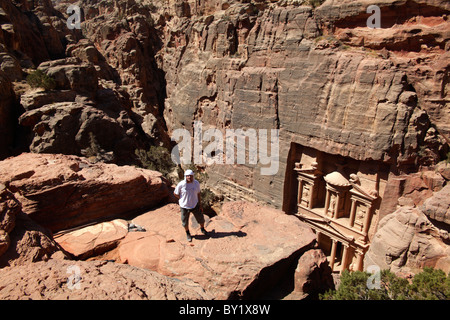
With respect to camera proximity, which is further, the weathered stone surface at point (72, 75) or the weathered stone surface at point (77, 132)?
the weathered stone surface at point (72, 75)

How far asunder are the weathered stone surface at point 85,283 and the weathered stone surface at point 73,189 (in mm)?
2532

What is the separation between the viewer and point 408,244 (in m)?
10.1

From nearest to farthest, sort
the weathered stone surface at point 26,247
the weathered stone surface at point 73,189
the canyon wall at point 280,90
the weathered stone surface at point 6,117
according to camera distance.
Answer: the weathered stone surface at point 26,247 < the weathered stone surface at point 73,189 < the canyon wall at point 280,90 < the weathered stone surface at point 6,117

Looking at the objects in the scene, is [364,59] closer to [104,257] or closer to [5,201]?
[104,257]

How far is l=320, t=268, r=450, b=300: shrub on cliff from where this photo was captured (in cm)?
591

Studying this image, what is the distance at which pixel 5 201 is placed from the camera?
188 inches

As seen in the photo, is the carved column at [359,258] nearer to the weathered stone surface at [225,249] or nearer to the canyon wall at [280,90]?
the canyon wall at [280,90]

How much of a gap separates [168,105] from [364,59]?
52.3 feet

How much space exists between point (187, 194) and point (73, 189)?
283 centimetres

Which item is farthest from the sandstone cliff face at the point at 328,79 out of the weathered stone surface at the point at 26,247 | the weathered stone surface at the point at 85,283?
the weathered stone surface at the point at 26,247

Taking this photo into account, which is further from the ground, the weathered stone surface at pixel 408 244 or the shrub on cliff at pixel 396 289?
the shrub on cliff at pixel 396 289

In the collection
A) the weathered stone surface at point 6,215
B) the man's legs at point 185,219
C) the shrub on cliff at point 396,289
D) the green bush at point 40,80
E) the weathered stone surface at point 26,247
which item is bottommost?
the shrub on cliff at point 396,289

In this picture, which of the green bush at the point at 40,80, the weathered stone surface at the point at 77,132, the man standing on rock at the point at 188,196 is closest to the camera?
the man standing on rock at the point at 188,196

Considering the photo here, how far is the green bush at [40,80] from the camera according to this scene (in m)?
13.4
